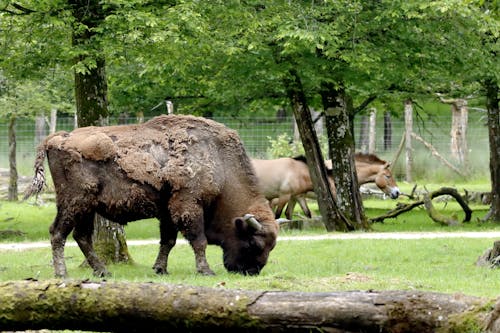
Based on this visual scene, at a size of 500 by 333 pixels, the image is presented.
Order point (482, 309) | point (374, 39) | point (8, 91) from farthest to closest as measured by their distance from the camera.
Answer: point (8, 91), point (374, 39), point (482, 309)

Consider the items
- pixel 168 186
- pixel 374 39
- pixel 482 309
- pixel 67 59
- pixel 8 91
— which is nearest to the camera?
pixel 482 309

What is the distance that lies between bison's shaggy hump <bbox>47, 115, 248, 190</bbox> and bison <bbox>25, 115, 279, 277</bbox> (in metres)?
0.01

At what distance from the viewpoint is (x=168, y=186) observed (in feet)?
43.6

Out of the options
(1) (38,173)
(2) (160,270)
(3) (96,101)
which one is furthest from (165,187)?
(3) (96,101)

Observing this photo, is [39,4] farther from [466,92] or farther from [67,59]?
[466,92]

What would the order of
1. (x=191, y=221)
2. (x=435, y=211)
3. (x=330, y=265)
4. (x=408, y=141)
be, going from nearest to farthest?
(x=191, y=221) → (x=330, y=265) → (x=435, y=211) → (x=408, y=141)

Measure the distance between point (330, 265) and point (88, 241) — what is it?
3.74m

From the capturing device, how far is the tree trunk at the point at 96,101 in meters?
14.4

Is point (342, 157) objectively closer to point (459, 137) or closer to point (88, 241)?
point (88, 241)

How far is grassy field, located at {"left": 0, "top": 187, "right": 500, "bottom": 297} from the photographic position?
35.4 feet

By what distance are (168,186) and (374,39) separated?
8.46 meters

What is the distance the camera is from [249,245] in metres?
13.8

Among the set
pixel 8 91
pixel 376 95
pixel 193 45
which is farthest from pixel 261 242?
pixel 8 91

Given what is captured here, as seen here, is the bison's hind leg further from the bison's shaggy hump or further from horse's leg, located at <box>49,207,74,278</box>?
the bison's shaggy hump
